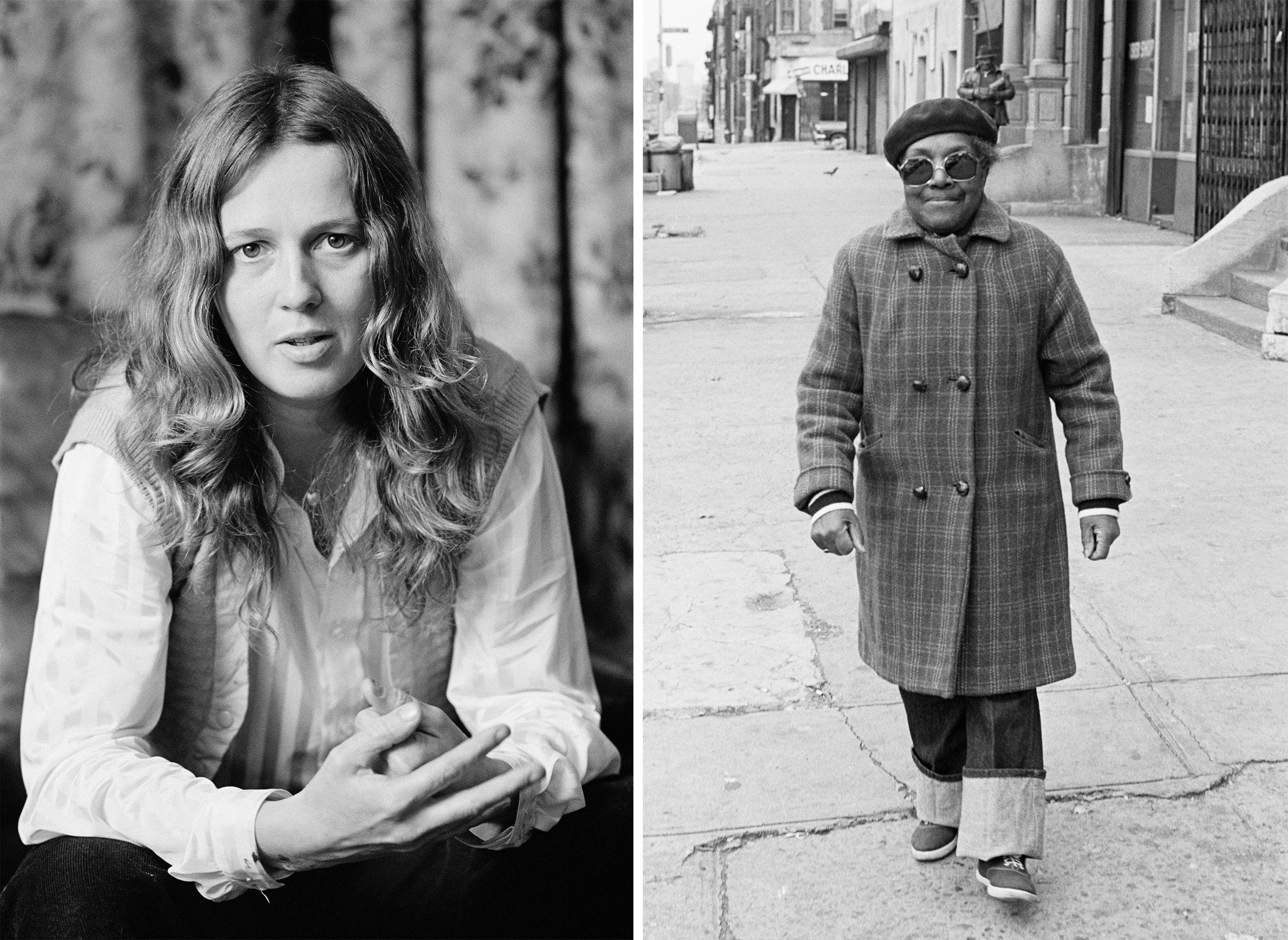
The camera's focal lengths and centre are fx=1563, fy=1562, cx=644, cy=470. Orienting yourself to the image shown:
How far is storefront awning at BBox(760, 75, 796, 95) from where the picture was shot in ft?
199

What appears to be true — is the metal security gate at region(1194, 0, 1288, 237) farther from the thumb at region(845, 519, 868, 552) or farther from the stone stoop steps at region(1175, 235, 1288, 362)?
the thumb at region(845, 519, 868, 552)

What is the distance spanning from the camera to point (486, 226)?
6.31ft

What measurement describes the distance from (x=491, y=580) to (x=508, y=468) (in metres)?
0.14

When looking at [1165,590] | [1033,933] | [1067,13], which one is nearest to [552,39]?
[1033,933]

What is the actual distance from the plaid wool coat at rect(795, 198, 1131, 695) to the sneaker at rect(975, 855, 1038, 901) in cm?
36

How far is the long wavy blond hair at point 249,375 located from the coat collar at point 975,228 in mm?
1314

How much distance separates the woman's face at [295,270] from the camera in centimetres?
174

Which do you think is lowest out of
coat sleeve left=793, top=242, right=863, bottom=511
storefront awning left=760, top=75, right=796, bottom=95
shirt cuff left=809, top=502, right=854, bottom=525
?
shirt cuff left=809, top=502, right=854, bottom=525

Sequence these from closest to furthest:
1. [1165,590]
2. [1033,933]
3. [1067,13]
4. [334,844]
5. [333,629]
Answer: [334,844]
[333,629]
[1033,933]
[1165,590]
[1067,13]

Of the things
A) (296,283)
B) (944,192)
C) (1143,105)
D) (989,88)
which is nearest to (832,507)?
(944,192)

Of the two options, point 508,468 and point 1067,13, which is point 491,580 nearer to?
point 508,468

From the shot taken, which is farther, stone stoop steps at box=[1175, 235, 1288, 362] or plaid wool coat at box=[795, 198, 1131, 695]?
stone stoop steps at box=[1175, 235, 1288, 362]

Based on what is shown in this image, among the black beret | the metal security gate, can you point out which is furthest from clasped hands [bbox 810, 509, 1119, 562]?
the metal security gate

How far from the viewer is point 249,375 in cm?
179
